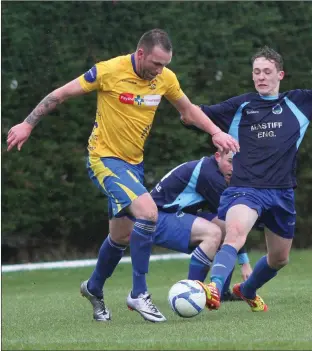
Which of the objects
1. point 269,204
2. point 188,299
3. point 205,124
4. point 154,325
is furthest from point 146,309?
point 205,124

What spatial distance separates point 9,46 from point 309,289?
5854mm

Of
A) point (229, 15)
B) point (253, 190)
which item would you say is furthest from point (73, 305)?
point (229, 15)

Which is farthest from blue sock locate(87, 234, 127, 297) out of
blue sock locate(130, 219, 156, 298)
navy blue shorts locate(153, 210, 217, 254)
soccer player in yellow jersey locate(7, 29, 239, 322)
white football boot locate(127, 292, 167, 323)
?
navy blue shorts locate(153, 210, 217, 254)

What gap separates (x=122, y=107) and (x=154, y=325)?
164cm

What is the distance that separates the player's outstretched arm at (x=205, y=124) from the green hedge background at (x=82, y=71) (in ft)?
20.7

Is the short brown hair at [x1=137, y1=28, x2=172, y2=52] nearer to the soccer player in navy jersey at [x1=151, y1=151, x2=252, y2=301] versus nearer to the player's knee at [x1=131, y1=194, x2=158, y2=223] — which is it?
the player's knee at [x1=131, y1=194, x2=158, y2=223]

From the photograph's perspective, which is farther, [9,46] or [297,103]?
[9,46]

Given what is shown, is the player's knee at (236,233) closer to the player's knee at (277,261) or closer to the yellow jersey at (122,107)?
the player's knee at (277,261)

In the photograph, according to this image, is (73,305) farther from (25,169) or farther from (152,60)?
(25,169)

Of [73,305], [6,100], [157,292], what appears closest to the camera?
[73,305]

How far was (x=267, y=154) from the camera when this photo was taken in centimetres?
837

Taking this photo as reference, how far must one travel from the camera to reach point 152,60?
8.13m

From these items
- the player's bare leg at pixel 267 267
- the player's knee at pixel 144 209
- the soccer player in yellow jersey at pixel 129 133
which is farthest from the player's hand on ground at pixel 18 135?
the player's bare leg at pixel 267 267

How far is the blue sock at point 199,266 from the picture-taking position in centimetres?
886
